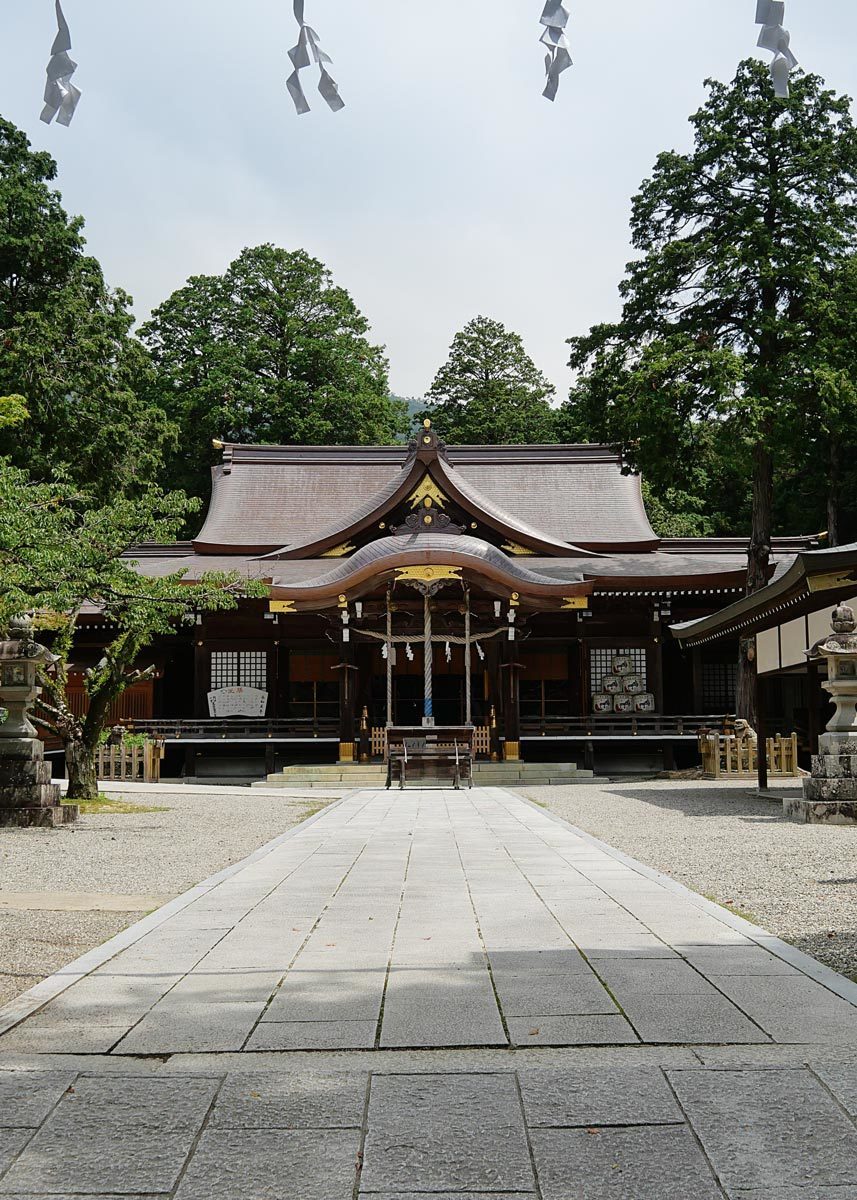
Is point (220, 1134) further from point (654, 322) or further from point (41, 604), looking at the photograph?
point (654, 322)

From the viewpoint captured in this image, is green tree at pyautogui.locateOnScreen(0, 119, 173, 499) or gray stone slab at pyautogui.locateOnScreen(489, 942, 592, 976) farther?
green tree at pyautogui.locateOnScreen(0, 119, 173, 499)

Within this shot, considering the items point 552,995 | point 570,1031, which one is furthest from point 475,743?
point 570,1031

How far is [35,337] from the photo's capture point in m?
22.7

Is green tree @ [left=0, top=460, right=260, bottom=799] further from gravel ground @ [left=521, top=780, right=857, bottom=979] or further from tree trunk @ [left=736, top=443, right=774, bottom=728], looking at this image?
tree trunk @ [left=736, top=443, right=774, bottom=728]

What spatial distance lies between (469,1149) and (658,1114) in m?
0.54

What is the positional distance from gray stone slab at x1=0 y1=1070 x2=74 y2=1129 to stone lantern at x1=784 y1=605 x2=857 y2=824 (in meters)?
9.63

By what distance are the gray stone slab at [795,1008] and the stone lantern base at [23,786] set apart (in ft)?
28.3

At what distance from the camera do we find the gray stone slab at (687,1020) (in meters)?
3.52

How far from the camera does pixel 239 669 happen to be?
2395 centimetres

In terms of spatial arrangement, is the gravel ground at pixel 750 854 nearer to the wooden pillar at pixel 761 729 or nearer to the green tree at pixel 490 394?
the wooden pillar at pixel 761 729

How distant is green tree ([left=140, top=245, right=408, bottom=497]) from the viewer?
3759 centimetres

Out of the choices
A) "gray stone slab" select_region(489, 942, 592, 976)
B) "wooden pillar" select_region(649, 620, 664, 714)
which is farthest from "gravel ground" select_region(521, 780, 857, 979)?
"wooden pillar" select_region(649, 620, 664, 714)

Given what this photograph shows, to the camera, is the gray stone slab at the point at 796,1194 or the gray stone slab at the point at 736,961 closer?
the gray stone slab at the point at 796,1194

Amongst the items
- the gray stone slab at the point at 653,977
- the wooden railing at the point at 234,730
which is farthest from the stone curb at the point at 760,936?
the wooden railing at the point at 234,730
